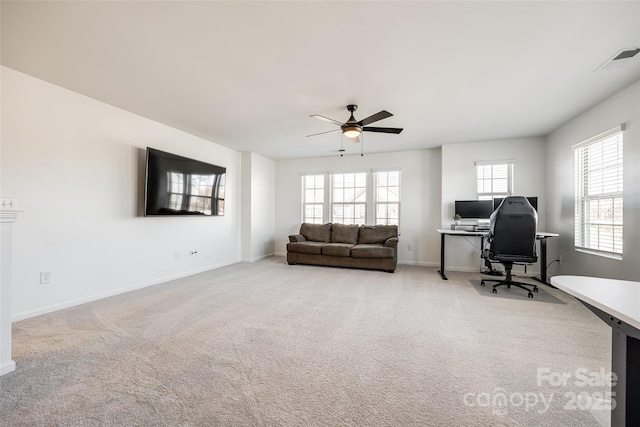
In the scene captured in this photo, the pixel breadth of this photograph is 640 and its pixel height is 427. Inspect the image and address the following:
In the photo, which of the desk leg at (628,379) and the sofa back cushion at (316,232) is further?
the sofa back cushion at (316,232)

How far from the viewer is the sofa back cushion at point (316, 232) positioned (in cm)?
627

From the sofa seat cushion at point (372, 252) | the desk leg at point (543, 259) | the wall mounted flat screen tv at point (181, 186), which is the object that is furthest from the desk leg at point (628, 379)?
the wall mounted flat screen tv at point (181, 186)

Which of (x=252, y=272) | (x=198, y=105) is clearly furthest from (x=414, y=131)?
(x=252, y=272)

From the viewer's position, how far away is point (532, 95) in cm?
314

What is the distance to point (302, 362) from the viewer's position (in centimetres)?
193

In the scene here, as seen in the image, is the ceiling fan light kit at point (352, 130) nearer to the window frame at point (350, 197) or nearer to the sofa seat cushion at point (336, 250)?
the sofa seat cushion at point (336, 250)

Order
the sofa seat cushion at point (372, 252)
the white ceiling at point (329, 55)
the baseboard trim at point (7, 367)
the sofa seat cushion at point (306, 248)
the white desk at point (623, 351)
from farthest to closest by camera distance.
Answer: the sofa seat cushion at point (306, 248), the sofa seat cushion at point (372, 252), the white ceiling at point (329, 55), the baseboard trim at point (7, 367), the white desk at point (623, 351)

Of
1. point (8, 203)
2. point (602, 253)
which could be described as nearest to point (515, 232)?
point (602, 253)

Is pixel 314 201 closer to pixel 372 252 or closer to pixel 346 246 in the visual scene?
pixel 346 246

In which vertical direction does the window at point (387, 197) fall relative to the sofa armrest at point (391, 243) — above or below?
above

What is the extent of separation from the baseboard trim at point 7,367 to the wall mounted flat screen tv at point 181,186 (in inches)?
88.6

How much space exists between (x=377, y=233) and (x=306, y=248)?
1.64 metres

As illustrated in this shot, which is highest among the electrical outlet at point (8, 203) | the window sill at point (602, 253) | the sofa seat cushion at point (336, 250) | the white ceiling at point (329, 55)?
the white ceiling at point (329, 55)

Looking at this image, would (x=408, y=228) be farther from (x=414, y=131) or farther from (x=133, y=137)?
(x=133, y=137)
